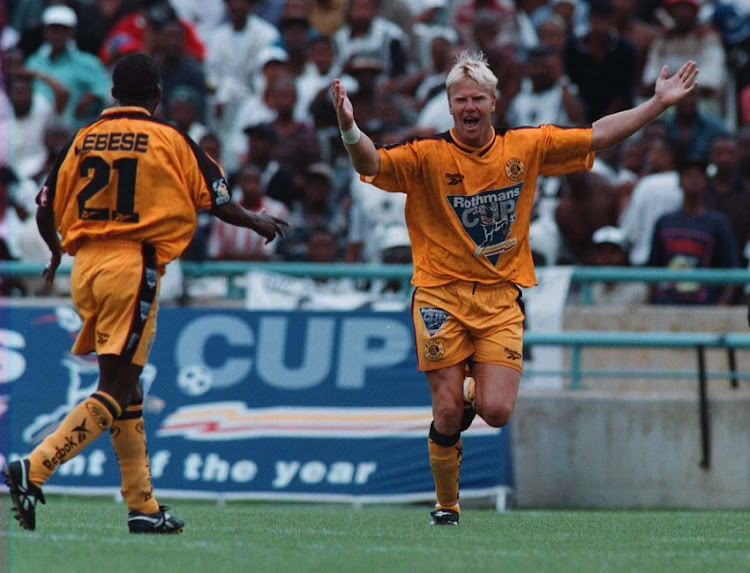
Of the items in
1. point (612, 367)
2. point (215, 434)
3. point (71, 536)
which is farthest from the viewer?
point (612, 367)

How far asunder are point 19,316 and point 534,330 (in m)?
4.40

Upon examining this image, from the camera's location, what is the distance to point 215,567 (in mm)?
5789

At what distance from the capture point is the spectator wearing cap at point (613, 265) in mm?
13102

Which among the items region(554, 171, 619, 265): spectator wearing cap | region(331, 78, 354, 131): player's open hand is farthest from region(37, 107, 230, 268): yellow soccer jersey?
region(554, 171, 619, 265): spectator wearing cap

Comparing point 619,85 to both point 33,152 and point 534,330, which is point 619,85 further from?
point 33,152

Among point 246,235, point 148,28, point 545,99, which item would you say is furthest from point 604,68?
point 148,28

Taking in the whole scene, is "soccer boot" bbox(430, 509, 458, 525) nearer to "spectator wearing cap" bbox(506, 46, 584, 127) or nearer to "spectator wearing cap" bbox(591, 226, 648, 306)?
"spectator wearing cap" bbox(591, 226, 648, 306)

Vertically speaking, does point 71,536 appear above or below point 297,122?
below

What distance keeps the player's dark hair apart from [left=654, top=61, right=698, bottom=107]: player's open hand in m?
2.81

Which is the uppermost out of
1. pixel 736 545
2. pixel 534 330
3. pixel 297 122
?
pixel 297 122

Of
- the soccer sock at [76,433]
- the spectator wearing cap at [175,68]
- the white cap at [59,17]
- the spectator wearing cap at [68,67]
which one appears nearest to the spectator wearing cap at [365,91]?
the spectator wearing cap at [175,68]

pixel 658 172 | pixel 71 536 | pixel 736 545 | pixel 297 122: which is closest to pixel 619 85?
pixel 658 172

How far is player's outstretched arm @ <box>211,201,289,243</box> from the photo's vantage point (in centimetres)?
739

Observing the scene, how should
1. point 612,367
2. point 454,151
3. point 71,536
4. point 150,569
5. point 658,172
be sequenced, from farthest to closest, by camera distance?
1. point 658,172
2. point 612,367
3. point 454,151
4. point 71,536
5. point 150,569
